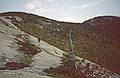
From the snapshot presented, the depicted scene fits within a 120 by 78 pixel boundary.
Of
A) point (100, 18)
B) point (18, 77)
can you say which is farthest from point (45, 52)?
point (100, 18)

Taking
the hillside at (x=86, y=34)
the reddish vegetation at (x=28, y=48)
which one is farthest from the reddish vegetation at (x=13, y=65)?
the hillside at (x=86, y=34)

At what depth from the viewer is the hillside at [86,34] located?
5021 cm

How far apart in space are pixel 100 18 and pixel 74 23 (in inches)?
362

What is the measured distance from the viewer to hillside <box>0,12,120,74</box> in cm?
5021

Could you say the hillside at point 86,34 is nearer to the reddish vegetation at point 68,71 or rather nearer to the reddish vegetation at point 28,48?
the reddish vegetation at point 28,48

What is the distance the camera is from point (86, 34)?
222ft

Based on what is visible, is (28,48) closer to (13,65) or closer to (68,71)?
(68,71)

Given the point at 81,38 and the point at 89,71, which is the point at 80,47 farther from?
the point at 89,71

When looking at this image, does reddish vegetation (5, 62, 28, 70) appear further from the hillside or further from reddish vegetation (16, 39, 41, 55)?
the hillside

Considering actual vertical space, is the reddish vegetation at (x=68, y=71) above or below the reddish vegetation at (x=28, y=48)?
below

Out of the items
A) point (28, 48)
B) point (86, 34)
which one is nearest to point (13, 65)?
point (28, 48)

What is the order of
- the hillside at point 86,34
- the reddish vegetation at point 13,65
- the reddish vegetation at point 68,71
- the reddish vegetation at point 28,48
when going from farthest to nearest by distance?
the hillside at point 86,34 → the reddish vegetation at point 28,48 → the reddish vegetation at point 68,71 → the reddish vegetation at point 13,65

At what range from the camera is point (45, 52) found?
120ft

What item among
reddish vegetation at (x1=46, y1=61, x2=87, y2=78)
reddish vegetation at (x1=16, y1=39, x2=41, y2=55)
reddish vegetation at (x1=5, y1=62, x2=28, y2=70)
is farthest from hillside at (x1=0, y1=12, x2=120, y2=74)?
reddish vegetation at (x1=5, y1=62, x2=28, y2=70)
